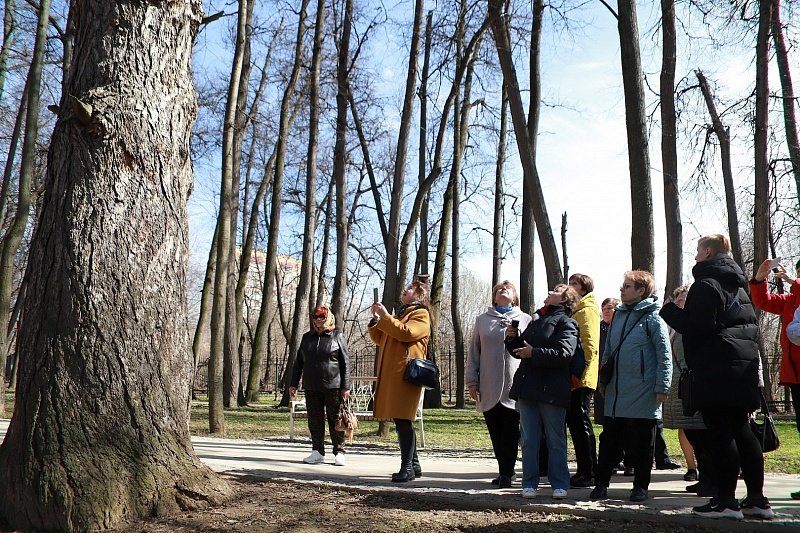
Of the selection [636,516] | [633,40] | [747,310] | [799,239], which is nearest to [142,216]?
[636,516]

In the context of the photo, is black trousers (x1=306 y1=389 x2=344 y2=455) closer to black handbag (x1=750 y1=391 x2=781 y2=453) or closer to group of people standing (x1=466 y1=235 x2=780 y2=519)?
group of people standing (x1=466 y1=235 x2=780 y2=519)

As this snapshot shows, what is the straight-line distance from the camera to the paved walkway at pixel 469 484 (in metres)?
5.47

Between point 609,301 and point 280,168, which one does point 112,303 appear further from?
point 280,168

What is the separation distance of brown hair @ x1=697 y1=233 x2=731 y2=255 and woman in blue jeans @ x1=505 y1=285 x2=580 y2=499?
1247 mm

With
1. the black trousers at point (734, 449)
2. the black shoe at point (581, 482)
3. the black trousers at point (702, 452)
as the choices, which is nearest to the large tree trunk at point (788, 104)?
the black trousers at point (702, 452)

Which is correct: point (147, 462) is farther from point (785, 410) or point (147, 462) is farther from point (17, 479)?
point (785, 410)

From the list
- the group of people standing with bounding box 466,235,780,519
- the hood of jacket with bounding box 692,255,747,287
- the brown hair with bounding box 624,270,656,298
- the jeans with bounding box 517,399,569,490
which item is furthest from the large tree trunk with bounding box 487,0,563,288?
the hood of jacket with bounding box 692,255,747,287

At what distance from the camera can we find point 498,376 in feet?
22.9

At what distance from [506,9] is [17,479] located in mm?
9990

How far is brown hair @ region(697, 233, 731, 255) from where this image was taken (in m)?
5.77

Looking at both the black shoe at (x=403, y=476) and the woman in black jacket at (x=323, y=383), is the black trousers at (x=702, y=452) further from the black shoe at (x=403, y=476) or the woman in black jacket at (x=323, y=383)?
the woman in black jacket at (x=323, y=383)

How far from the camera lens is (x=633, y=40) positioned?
10.1 m

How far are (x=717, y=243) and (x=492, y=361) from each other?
2.27 metres

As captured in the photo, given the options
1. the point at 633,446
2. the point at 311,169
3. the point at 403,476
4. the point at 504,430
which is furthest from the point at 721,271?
the point at 311,169
